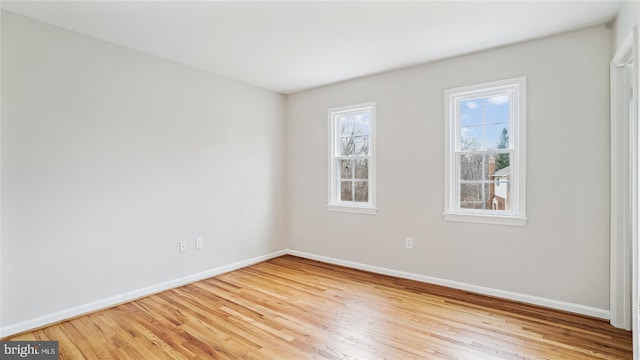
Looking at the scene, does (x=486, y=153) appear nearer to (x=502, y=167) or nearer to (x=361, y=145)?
(x=502, y=167)

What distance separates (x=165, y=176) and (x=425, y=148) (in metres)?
2.80

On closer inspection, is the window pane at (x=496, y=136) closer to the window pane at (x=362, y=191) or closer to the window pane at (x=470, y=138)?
the window pane at (x=470, y=138)

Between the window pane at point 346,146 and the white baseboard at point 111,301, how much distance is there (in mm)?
1921

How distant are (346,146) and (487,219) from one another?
1949mm

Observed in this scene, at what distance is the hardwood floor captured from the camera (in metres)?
2.20

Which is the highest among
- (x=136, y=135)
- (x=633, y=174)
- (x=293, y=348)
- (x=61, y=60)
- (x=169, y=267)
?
(x=61, y=60)

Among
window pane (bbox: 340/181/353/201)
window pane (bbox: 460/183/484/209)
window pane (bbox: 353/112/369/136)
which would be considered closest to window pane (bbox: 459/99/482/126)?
window pane (bbox: 460/183/484/209)

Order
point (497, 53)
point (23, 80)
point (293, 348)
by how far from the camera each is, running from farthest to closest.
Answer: point (497, 53)
point (23, 80)
point (293, 348)

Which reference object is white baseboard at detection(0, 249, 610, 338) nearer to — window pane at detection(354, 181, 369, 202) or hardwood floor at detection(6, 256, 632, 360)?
hardwood floor at detection(6, 256, 632, 360)

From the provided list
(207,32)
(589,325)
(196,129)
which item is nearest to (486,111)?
(589,325)

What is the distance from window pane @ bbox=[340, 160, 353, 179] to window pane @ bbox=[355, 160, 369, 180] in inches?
3.9

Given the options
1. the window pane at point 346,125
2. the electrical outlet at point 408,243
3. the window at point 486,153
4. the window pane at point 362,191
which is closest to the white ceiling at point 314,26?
the window at point 486,153

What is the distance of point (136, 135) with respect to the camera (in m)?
3.19

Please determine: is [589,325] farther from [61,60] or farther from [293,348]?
[61,60]
